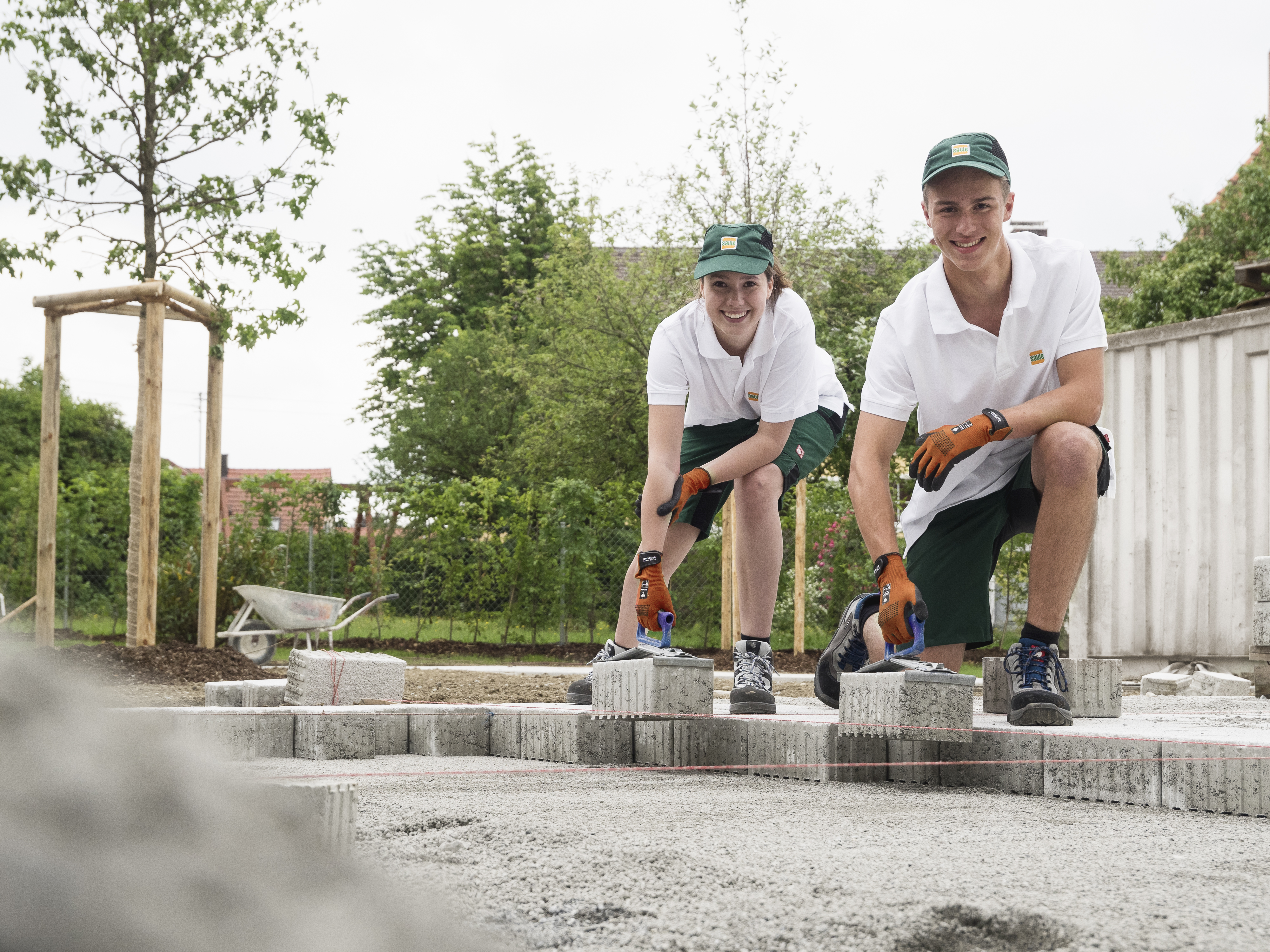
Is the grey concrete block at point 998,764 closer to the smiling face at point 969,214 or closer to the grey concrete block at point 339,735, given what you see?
the smiling face at point 969,214

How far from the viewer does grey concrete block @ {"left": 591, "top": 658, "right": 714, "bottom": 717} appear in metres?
3.36

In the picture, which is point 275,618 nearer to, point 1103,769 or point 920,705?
point 920,705

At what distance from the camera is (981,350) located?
347 cm

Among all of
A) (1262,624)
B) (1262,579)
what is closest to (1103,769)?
(1262,579)

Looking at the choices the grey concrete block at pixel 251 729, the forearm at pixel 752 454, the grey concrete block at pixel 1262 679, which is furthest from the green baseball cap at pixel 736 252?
the grey concrete block at pixel 1262 679

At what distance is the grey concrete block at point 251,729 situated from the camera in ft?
12.3

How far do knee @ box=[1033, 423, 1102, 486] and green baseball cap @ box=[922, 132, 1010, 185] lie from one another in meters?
0.74

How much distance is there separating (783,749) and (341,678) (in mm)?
2048

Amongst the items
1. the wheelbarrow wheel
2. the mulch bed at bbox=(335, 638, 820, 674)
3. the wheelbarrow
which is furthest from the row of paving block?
the wheelbarrow wheel

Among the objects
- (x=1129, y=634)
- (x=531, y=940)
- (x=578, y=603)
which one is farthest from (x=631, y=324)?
(x=531, y=940)

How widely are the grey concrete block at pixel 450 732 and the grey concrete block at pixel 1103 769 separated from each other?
208 centimetres

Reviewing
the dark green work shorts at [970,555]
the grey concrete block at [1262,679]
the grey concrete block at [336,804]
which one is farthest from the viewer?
the grey concrete block at [1262,679]

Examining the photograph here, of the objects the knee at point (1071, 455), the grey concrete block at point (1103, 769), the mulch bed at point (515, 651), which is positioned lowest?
the mulch bed at point (515, 651)

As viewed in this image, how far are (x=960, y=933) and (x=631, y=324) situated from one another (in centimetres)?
1426
